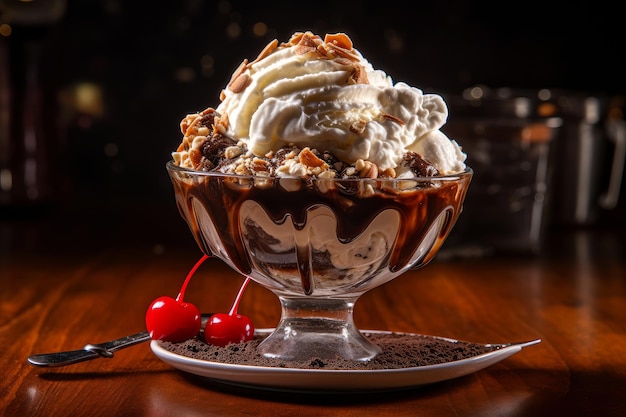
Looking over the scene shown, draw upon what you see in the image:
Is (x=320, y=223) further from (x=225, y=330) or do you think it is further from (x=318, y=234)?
(x=225, y=330)

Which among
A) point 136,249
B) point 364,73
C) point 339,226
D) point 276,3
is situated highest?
point 276,3

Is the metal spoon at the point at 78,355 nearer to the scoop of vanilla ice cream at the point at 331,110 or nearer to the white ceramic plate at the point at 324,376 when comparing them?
the white ceramic plate at the point at 324,376

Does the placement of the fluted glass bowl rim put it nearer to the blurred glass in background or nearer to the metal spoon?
the metal spoon

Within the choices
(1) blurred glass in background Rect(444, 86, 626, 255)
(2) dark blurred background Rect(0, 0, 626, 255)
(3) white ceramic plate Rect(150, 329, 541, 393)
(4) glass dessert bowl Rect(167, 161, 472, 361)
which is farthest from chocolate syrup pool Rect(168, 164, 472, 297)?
(2) dark blurred background Rect(0, 0, 626, 255)

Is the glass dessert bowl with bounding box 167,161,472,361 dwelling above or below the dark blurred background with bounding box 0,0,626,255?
below

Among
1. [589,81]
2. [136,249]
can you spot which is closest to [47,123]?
[136,249]

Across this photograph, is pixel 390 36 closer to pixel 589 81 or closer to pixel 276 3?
pixel 276 3

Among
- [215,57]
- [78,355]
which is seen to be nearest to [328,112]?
[78,355]
